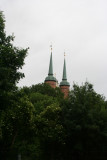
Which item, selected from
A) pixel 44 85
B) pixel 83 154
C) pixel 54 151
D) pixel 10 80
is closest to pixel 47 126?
pixel 54 151

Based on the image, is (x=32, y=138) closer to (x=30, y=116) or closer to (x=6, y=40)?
(x=30, y=116)

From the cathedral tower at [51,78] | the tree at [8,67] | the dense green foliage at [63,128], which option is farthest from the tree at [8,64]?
the cathedral tower at [51,78]

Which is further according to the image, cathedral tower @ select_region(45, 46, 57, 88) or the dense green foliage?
cathedral tower @ select_region(45, 46, 57, 88)

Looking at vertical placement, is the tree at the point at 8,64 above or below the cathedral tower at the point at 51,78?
below

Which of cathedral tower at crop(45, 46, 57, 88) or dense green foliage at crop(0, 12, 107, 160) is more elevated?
cathedral tower at crop(45, 46, 57, 88)

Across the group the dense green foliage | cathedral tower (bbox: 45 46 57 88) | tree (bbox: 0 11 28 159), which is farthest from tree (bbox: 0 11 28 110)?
cathedral tower (bbox: 45 46 57 88)

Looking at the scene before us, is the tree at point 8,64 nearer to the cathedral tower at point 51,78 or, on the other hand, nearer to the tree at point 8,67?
the tree at point 8,67

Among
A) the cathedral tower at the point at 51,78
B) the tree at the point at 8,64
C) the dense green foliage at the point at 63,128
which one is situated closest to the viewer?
the tree at the point at 8,64

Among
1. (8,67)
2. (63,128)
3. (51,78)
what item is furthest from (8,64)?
(51,78)

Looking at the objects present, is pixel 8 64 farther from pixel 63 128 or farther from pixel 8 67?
pixel 63 128

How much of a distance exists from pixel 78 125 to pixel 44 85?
35.4 meters

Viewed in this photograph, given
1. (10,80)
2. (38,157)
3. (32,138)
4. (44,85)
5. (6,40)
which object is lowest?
(38,157)

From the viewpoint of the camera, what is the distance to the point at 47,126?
28484mm

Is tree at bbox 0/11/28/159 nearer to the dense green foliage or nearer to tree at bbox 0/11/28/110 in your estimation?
tree at bbox 0/11/28/110
